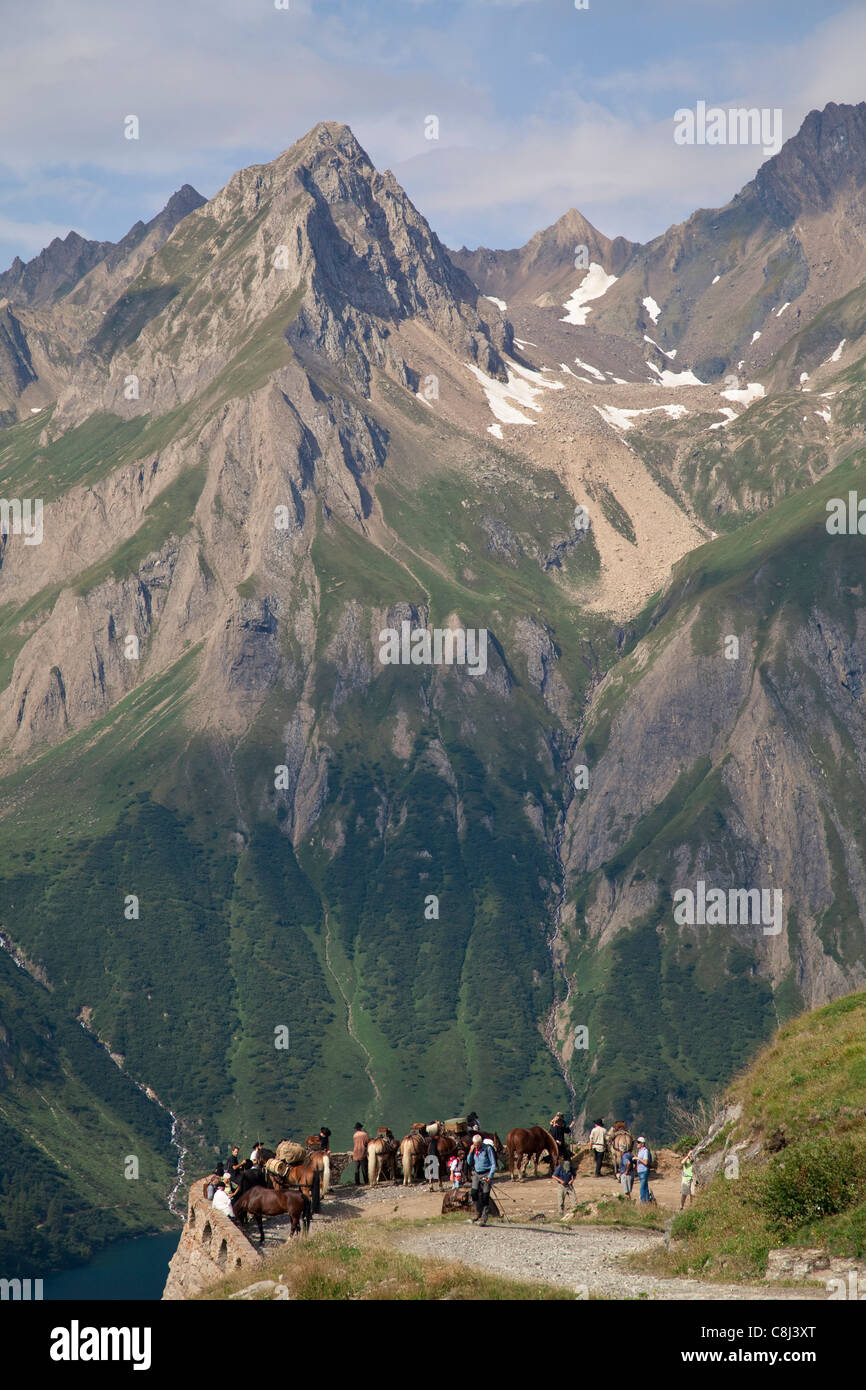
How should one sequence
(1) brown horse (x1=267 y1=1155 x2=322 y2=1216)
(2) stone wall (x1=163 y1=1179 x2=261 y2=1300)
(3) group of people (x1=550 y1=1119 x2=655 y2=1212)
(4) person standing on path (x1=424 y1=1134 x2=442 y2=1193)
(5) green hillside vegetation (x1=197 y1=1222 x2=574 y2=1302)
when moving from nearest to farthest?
(5) green hillside vegetation (x1=197 y1=1222 x2=574 y2=1302) → (2) stone wall (x1=163 y1=1179 x2=261 y2=1300) → (1) brown horse (x1=267 y1=1155 x2=322 y2=1216) → (3) group of people (x1=550 y1=1119 x2=655 y2=1212) → (4) person standing on path (x1=424 y1=1134 x2=442 y2=1193)

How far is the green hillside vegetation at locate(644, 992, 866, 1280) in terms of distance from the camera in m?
54.7

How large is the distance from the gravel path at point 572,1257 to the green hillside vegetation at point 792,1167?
7.05ft

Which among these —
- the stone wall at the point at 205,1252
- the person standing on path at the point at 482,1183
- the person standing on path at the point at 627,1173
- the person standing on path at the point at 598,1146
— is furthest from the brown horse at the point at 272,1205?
the person standing on path at the point at 598,1146

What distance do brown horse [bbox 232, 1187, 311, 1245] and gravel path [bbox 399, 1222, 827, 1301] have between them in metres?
4.47

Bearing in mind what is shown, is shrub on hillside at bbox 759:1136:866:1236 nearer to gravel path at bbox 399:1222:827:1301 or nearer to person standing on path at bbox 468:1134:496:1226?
gravel path at bbox 399:1222:827:1301

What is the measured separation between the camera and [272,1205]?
220 ft

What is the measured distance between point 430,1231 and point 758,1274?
19.1 metres

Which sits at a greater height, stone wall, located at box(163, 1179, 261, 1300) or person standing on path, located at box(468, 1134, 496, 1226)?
person standing on path, located at box(468, 1134, 496, 1226)

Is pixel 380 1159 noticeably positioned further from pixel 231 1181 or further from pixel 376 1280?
pixel 376 1280

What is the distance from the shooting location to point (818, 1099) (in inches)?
2451

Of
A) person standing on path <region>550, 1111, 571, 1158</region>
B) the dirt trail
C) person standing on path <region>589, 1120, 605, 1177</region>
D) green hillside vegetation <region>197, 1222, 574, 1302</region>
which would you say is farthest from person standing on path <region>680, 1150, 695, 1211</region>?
green hillside vegetation <region>197, 1222, 574, 1302</region>

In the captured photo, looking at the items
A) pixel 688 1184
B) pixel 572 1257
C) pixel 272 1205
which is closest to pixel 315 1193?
pixel 272 1205
